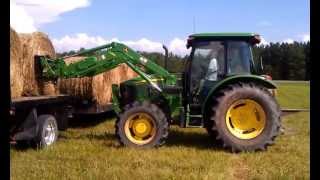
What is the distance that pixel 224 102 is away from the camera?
8.33 meters

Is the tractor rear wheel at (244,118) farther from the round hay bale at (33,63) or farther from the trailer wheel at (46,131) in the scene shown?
the round hay bale at (33,63)

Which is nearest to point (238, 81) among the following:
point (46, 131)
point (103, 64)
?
point (103, 64)

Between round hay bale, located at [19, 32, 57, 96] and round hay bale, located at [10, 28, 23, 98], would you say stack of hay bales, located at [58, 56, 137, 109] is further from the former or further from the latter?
round hay bale, located at [10, 28, 23, 98]

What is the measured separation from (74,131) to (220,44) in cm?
411

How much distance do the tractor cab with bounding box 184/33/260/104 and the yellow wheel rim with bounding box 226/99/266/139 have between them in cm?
59

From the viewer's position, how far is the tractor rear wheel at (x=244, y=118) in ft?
27.3

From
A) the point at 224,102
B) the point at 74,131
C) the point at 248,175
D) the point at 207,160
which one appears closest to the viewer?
the point at 248,175

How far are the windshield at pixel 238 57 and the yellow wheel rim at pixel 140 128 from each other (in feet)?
5.42

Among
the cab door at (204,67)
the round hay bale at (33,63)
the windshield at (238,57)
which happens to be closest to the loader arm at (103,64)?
the round hay bale at (33,63)

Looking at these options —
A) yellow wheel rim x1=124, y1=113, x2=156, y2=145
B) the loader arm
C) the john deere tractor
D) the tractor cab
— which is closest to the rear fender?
the john deere tractor

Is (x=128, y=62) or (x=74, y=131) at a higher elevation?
(x=128, y=62)
